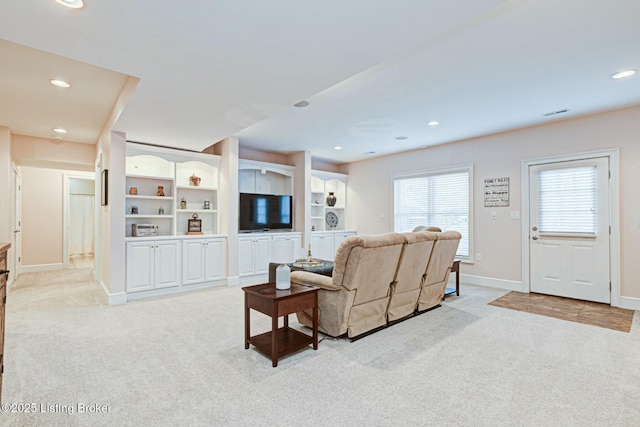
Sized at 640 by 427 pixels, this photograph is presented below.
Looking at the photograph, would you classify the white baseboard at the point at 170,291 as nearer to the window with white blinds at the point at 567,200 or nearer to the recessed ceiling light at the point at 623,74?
the window with white blinds at the point at 567,200

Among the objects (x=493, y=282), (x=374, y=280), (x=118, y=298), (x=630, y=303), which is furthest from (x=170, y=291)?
(x=630, y=303)

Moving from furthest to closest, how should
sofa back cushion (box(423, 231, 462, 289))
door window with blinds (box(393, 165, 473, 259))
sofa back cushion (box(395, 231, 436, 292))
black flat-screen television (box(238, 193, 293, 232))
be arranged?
black flat-screen television (box(238, 193, 293, 232))
door window with blinds (box(393, 165, 473, 259))
sofa back cushion (box(423, 231, 462, 289))
sofa back cushion (box(395, 231, 436, 292))

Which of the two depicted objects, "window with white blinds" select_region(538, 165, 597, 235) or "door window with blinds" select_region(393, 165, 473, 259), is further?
"door window with blinds" select_region(393, 165, 473, 259)

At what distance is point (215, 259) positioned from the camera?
524 cm

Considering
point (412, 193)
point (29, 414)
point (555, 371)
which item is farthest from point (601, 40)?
point (29, 414)

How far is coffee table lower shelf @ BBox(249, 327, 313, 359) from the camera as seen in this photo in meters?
2.58

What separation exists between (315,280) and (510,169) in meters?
3.97

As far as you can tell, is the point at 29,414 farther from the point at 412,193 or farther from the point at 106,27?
the point at 412,193

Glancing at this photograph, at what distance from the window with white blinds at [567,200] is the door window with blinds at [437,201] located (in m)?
1.09

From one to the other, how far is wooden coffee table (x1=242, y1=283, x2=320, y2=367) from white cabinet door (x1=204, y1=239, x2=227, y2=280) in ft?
8.61

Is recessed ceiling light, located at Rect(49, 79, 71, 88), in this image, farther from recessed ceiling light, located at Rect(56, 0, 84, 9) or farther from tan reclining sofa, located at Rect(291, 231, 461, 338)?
tan reclining sofa, located at Rect(291, 231, 461, 338)

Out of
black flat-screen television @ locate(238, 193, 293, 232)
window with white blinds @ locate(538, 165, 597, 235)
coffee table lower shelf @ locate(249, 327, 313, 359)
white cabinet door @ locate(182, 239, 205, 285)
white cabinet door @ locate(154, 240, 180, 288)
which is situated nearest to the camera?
coffee table lower shelf @ locate(249, 327, 313, 359)

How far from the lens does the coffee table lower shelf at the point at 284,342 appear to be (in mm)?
2576

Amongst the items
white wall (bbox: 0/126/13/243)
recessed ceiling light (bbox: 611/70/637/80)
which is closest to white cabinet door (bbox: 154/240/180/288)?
white wall (bbox: 0/126/13/243)
